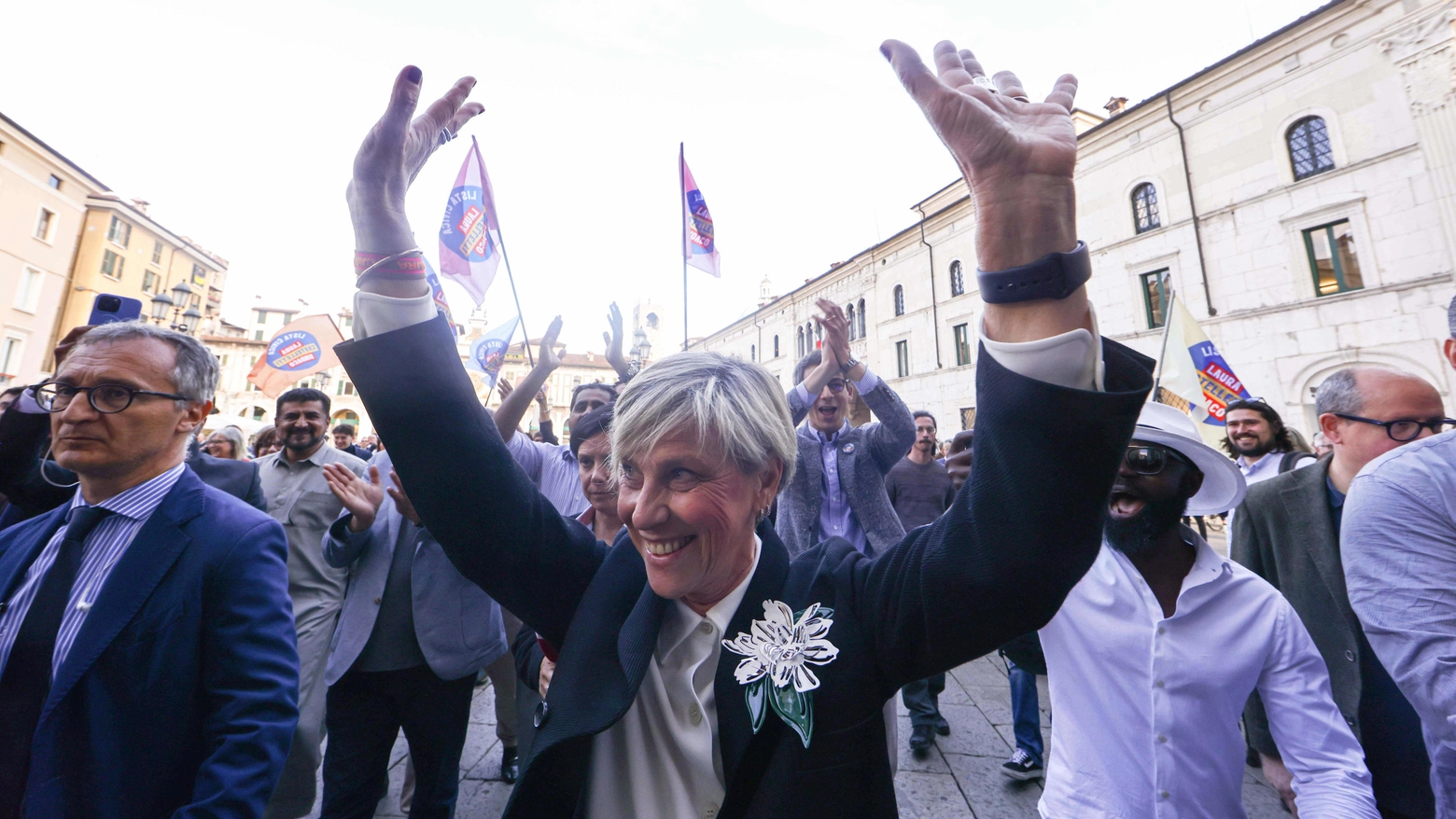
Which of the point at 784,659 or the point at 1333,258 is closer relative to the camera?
the point at 784,659

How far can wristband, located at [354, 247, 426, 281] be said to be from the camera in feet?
3.65

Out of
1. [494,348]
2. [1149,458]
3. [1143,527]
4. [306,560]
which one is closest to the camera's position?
[1143,527]

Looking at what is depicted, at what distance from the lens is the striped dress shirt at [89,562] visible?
60.9 inches

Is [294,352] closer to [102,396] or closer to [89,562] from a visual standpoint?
[102,396]

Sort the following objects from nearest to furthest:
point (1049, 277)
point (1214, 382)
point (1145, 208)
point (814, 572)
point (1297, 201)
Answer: point (1049, 277) → point (814, 572) → point (1214, 382) → point (1297, 201) → point (1145, 208)

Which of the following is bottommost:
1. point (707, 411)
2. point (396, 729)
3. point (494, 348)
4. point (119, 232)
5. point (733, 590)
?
point (396, 729)

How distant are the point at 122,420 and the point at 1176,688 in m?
3.14

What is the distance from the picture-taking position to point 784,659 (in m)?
1.08

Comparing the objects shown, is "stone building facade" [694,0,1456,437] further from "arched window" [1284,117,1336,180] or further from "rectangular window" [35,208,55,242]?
"rectangular window" [35,208,55,242]

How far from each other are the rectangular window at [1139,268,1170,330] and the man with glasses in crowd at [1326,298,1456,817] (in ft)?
58.2

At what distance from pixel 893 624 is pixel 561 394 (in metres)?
60.8

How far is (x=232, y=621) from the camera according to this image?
5.43 ft

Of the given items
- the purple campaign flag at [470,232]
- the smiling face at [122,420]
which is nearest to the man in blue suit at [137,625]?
the smiling face at [122,420]

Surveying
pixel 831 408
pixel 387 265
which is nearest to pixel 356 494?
pixel 387 265
